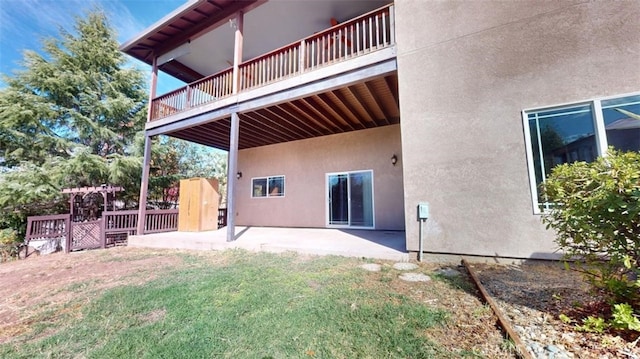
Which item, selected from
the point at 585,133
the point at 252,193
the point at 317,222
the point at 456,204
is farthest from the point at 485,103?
the point at 252,193

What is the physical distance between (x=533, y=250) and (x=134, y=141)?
13978 mm

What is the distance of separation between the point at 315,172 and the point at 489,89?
592cm

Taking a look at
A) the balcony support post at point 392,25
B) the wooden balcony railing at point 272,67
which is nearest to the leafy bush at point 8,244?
the wooden balcony railing at point 272,67

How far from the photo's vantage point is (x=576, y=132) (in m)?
3.68

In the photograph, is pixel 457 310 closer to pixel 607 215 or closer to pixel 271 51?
pixel 607 215

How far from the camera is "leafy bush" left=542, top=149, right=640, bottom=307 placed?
191cm

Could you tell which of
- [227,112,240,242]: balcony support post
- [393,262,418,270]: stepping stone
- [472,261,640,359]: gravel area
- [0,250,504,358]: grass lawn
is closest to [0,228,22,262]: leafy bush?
[0,250,504,358]: grass lawn

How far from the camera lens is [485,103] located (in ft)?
13.4

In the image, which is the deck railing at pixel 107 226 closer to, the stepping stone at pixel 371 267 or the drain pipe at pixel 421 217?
the stepping stone at pixel 371 267

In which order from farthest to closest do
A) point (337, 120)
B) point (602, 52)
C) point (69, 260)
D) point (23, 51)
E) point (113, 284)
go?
point (23, 51), point (337, 120), point (69, 260), point (113, 284), point (602, 52)

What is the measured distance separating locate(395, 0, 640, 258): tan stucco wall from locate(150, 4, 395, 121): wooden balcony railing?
1651mm

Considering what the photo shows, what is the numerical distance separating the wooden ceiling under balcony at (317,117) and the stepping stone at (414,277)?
364cm

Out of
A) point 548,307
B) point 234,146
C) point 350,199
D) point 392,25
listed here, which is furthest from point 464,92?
point 234,146

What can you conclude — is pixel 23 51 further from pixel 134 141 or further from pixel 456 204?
pixel 456 204
